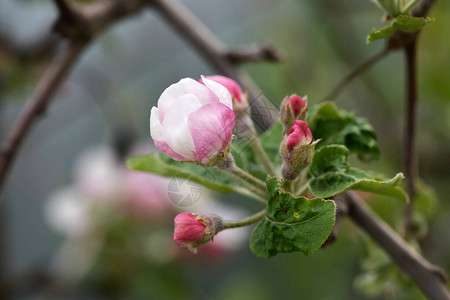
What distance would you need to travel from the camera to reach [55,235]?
6.88 feet

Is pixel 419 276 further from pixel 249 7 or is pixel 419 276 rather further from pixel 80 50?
pixel 249 7

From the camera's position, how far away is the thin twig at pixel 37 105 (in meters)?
0.55

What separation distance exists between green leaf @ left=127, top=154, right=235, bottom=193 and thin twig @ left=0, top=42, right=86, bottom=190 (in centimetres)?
15

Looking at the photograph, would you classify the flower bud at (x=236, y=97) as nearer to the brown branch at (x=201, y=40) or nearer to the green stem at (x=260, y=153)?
the green stem at (x=260, y=153)

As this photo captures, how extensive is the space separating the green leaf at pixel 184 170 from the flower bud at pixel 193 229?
55mm

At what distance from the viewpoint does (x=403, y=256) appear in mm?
413

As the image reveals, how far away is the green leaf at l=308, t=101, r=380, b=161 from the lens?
40 centimetres

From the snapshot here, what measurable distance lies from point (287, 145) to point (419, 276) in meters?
0.17

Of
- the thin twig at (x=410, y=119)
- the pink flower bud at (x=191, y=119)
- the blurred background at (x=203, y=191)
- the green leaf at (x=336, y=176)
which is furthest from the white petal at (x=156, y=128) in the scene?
the blurred background at (x=203, y=191)

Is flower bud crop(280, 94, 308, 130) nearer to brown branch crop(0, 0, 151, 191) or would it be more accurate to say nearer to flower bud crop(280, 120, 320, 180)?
flower bud crop(280, 120, 320, 180)

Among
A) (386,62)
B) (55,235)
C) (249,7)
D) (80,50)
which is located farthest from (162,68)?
(80,50)

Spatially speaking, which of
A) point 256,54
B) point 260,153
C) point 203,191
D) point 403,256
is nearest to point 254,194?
point 260,153

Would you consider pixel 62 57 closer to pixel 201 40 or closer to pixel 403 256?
pixel 201 40

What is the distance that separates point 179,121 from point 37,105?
333 millimetres
